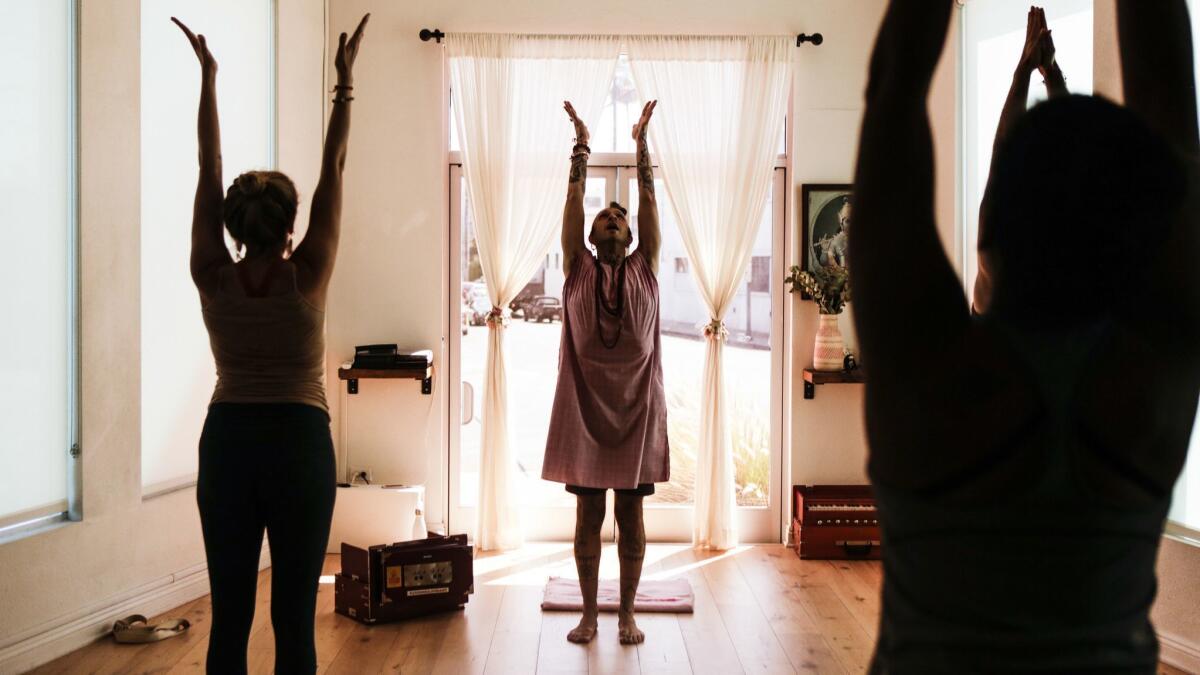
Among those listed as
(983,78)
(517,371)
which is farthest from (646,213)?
(983,78)

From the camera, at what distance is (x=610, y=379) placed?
3.82m

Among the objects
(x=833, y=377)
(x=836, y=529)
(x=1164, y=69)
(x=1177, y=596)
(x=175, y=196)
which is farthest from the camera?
(x=833, y=377)

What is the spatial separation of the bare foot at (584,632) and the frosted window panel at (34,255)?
2.02 m

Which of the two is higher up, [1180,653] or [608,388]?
[608,388]

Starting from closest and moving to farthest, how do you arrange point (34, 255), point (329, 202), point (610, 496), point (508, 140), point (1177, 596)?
point (329, 202)
point (34, 255)
point (1177, 596)
point (508, 140)
point (610, 496)

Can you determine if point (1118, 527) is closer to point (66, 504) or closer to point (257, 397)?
point (257, 397)

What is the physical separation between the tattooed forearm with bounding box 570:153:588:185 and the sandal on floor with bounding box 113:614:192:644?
7.96 feet

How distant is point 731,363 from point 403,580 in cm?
244

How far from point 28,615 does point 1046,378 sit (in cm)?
380

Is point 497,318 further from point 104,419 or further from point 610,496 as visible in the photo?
point 104,419

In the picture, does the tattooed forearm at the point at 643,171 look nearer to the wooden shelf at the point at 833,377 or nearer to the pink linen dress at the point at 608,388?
the pink linen dress at the point at 608,388

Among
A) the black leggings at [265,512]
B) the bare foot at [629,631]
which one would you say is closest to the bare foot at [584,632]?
the bare foot at [629,631]

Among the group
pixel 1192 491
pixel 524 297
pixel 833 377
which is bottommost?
pixel 1192 491

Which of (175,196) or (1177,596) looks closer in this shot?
(1177,596)
